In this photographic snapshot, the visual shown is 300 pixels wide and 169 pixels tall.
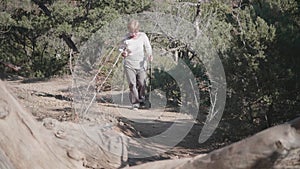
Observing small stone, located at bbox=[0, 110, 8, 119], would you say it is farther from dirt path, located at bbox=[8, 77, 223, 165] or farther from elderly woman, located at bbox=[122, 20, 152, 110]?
dirt path, located at bbox=[8, 77, 223, 165]

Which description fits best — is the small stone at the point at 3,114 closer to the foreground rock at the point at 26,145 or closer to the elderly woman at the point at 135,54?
the foreground rock at the point at 26,145

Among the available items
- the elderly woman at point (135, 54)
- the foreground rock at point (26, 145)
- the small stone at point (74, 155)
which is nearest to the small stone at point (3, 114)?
the foreground rock at point (26, 145)

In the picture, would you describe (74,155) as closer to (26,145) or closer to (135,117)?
(26,145)

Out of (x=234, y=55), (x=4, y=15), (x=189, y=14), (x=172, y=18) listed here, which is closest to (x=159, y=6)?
(x=189, y=14)

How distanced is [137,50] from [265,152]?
4.08m

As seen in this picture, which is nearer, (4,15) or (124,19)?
(124,19)

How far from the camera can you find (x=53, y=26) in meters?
15.1

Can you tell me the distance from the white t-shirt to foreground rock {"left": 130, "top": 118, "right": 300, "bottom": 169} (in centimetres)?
378

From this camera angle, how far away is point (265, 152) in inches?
84.7

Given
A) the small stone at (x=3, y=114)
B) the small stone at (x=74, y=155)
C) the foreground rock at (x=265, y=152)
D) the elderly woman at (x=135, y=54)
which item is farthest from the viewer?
the elderly woman at (x=135, y=54)

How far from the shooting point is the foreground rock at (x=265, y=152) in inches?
82.7

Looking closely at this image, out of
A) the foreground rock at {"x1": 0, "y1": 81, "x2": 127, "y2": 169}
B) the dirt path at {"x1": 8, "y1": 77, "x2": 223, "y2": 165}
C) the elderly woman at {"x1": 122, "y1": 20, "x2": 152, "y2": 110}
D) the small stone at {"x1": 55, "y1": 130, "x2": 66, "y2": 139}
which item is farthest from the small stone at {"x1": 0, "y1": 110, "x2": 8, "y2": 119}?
the dirt path at {"x1": 8, "y1": 77, "x2": 223, "y2": 165}

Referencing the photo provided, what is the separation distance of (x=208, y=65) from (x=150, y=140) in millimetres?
1850

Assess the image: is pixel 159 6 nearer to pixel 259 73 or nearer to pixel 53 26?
pixel 53 26
